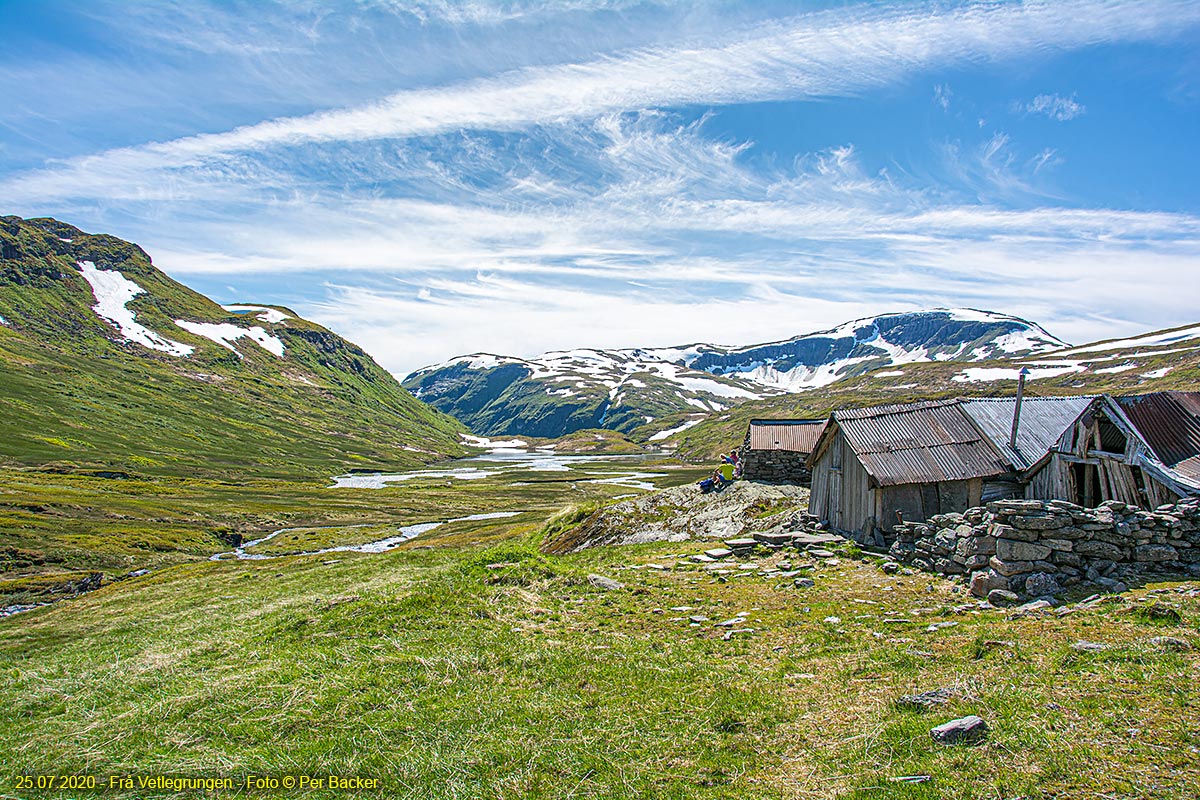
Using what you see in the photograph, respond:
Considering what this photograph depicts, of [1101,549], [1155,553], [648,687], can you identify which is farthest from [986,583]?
[648,687]

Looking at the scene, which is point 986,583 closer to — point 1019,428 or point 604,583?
point 604,583

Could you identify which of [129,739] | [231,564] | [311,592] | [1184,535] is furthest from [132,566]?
[1184,535]

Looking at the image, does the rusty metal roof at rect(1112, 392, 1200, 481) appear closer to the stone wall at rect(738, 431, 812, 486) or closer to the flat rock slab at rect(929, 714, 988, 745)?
the flat rock slab at rect(929, 714, 988, 745)

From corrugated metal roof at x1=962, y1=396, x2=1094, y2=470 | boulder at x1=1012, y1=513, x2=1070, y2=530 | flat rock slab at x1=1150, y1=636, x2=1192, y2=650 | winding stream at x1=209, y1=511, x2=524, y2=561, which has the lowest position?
winding stream at x1=209, y1=511, x2=524, y2=561

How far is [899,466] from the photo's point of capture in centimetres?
2667

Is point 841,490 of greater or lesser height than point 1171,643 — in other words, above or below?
above

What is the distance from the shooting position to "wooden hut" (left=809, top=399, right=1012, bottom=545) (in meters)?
26.1

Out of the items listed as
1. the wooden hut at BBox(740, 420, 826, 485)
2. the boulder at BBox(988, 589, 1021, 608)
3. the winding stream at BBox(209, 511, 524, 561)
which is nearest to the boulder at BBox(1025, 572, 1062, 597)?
the boulder at BBox(988, 589, 1021, 608)

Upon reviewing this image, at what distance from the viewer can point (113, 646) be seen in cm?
1967

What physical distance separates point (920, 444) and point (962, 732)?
22.0 m

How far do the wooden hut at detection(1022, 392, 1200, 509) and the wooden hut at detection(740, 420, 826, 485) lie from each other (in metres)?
22.7

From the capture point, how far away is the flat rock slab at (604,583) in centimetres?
2064

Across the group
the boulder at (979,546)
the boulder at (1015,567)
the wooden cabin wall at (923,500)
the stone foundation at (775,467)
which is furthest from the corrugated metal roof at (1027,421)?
the stone foundation at (775,467)

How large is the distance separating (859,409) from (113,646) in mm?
31950
